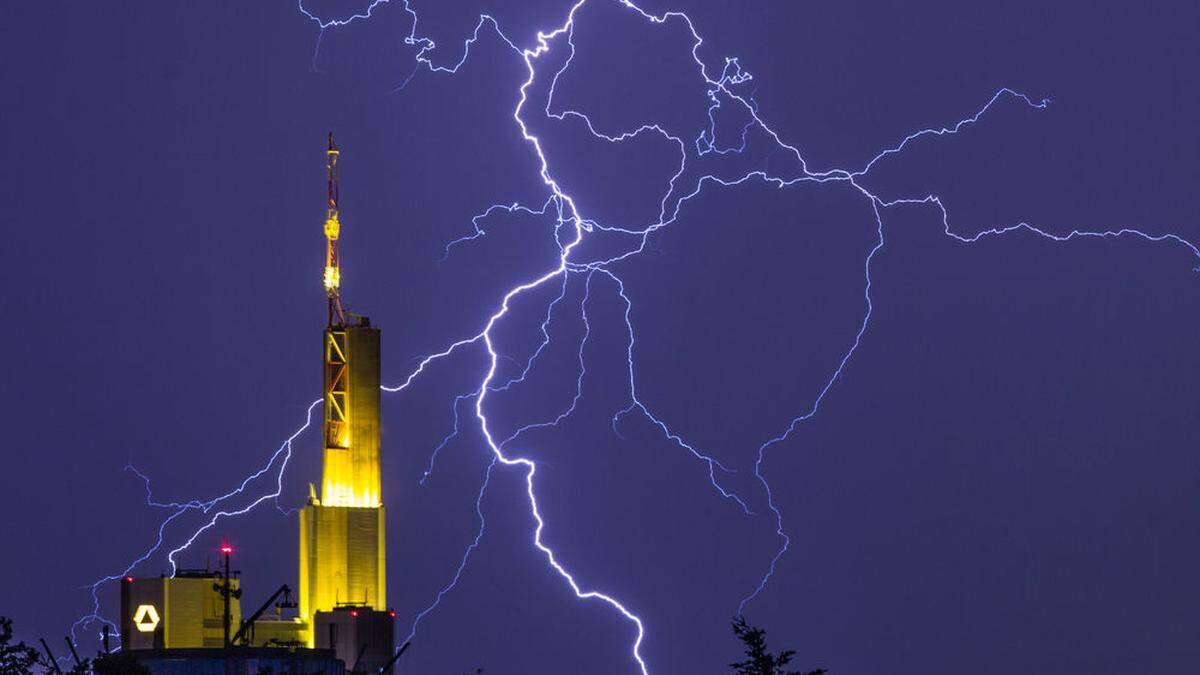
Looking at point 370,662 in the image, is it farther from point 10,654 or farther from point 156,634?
point 10,654

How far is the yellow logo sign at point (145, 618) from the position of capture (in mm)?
Answer: 48812

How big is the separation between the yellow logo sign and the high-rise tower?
3448 millimetres

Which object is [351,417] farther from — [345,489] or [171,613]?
[171,613]

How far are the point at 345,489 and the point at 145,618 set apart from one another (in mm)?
5745

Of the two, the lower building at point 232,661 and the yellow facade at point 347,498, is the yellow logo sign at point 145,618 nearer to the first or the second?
the yellow facade at point 347,498

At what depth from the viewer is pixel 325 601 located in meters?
51.1

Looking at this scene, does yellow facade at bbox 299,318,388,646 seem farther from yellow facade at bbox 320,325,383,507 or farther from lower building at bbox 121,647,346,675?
lower building at bbox 121,647,346,675

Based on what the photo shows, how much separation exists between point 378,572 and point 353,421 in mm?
3764

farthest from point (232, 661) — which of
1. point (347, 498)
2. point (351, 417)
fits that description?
point (351, 417)

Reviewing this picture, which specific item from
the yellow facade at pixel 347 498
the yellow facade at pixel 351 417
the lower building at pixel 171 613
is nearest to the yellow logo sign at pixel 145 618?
the lower building at pixel 171 613

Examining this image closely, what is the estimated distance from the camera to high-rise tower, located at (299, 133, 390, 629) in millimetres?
51156

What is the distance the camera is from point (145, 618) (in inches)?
1924

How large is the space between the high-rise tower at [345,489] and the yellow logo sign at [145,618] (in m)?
3.45

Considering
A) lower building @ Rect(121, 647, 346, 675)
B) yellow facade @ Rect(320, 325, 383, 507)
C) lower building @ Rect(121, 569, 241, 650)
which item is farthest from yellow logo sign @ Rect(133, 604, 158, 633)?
yellow facade @ Rect(320, 325, 383, 507)
